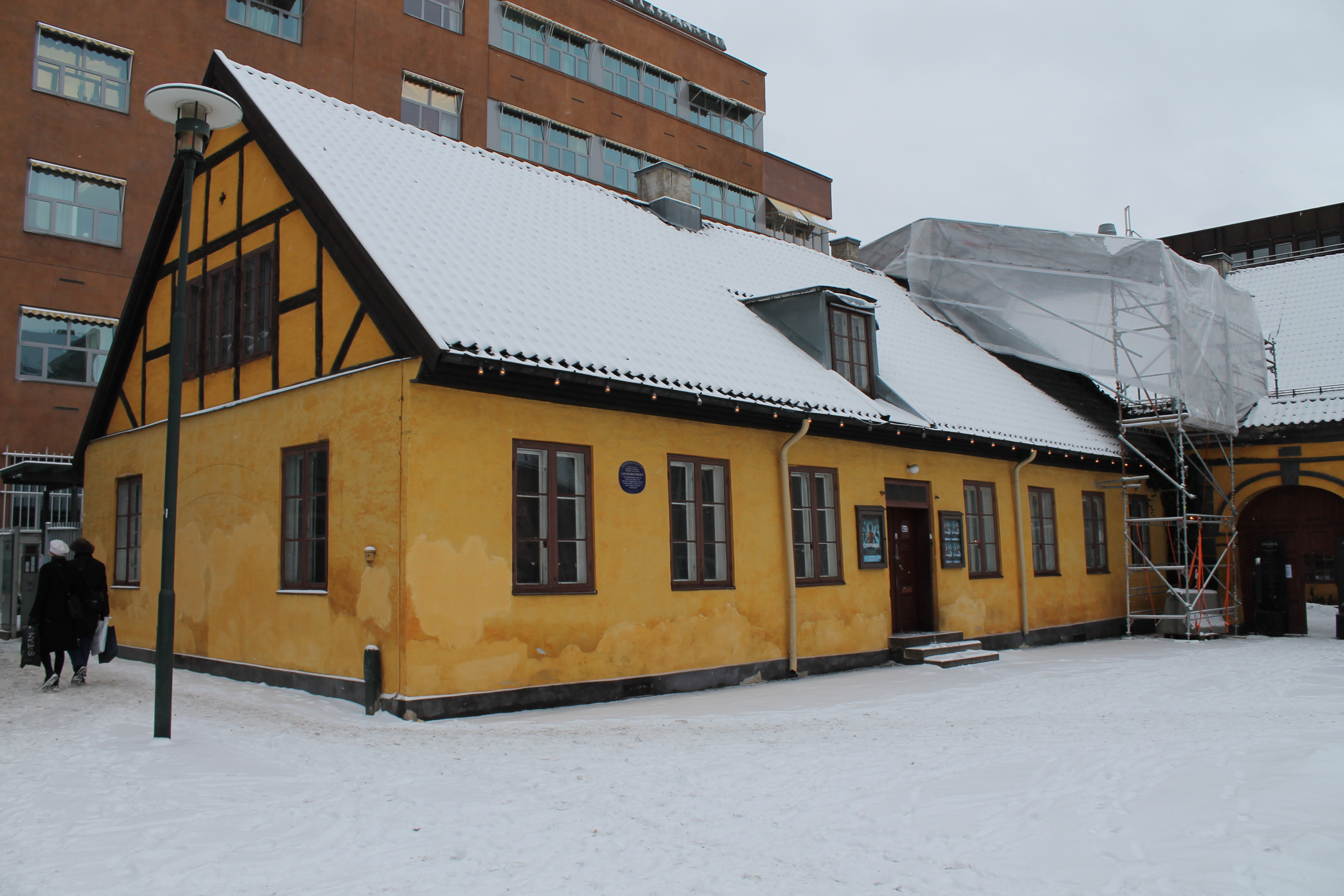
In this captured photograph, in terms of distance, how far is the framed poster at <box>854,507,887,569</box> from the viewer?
47.7 feet

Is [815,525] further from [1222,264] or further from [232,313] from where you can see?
[1222,264]

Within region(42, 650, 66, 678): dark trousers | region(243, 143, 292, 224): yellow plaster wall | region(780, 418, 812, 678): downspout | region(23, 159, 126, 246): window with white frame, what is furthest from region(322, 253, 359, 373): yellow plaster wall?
region(23, 159, 126, 246): window with white frame

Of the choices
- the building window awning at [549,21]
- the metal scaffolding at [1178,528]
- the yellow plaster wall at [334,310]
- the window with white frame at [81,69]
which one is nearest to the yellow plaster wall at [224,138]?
the yellow plaster wall at [334,310]

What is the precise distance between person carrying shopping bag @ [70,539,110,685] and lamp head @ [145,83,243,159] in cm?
500

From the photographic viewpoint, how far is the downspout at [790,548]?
13.1 meters

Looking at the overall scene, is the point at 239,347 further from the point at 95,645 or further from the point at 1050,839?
the point at 1050,839

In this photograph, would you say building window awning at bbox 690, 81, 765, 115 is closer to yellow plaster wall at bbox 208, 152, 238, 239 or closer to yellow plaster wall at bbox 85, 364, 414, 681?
yellow plaster wall at bbox 208, 152, 238, 239

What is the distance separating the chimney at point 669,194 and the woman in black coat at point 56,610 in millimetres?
11050

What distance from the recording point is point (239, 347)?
12.9 m

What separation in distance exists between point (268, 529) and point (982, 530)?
1105cm

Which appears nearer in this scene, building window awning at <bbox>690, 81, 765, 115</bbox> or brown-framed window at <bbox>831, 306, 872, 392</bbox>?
brown-framed window at <bbox>831, 306, 872, 392</bbox>

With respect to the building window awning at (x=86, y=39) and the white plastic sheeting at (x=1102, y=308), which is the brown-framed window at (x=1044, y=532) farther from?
the building window awning at (x=86, y=39)

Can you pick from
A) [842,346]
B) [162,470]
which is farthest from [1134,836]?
[162,470]

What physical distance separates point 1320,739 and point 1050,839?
390 cm
